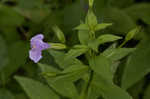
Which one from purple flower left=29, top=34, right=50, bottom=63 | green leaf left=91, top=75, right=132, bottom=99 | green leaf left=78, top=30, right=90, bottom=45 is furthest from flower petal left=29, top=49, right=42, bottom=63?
green leaf left=91, top=75, right=132, bottom=99

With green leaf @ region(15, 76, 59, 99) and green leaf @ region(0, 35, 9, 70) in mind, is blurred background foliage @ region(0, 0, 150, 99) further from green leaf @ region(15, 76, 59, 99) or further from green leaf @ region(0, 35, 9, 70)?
green leaf @ region(15, 76, 59, 99)

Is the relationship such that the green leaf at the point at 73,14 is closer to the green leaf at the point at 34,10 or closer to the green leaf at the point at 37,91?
the green leaf at the point at 34,10

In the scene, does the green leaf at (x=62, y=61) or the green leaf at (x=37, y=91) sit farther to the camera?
the green leaf at (x=37, y=91)

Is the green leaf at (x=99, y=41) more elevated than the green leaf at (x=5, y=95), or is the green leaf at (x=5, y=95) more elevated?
the green leaf at (x=99, y=41)

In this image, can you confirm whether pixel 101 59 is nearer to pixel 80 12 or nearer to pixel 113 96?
pixel 113 96

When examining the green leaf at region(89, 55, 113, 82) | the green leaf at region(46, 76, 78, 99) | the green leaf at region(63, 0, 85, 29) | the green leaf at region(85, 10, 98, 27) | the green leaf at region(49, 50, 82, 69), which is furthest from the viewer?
the green leaf at region(63, 0, 85, 29)

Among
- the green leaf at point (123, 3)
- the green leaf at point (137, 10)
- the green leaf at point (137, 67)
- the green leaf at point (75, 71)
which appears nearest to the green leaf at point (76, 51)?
the green leaf at point (75, 71)
